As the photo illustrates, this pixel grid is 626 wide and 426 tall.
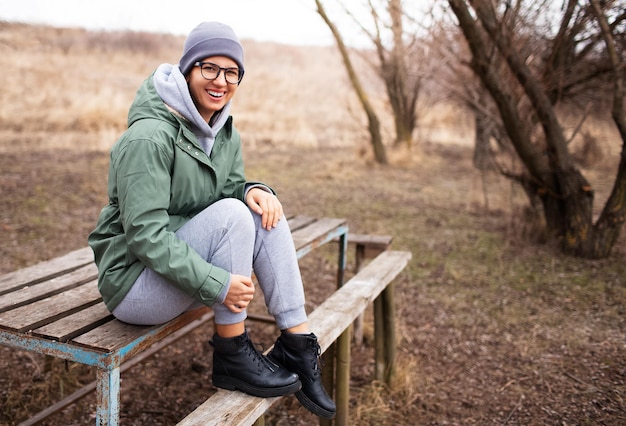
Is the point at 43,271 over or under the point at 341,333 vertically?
over

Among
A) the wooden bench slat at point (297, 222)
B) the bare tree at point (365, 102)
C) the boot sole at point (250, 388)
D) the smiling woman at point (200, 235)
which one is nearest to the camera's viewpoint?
the smiling woman at point (200, 235)

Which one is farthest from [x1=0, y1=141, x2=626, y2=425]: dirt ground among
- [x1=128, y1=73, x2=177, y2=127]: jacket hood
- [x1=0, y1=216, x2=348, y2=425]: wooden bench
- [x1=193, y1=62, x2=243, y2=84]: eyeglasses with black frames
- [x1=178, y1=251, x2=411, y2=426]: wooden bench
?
[x1=193, y1=62, x2=243, y2=84]: eyeglasses with black frames

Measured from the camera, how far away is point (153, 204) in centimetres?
169

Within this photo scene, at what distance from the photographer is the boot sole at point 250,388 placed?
1.82 metres

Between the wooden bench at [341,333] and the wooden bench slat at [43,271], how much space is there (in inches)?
36.8

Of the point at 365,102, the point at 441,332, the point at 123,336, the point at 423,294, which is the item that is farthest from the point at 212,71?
the point at 365,102

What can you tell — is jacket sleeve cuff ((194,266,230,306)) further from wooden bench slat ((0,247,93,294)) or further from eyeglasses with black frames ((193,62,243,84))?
wooden bench slat ((0,247,93,294))

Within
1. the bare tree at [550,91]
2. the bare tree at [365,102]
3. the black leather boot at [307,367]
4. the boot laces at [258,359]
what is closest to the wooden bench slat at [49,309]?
the boot laces at [258,359]

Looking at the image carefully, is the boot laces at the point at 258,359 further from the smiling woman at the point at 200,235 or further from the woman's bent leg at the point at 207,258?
the woman's bent leg at the point at 207,258

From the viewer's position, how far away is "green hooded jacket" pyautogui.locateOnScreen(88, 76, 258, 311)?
1.68 m

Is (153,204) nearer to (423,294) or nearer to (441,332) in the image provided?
(441,332)

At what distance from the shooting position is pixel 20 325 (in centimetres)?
170

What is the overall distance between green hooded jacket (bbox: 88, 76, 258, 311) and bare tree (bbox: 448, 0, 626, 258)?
3050 millimetres

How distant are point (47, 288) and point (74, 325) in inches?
17.5
